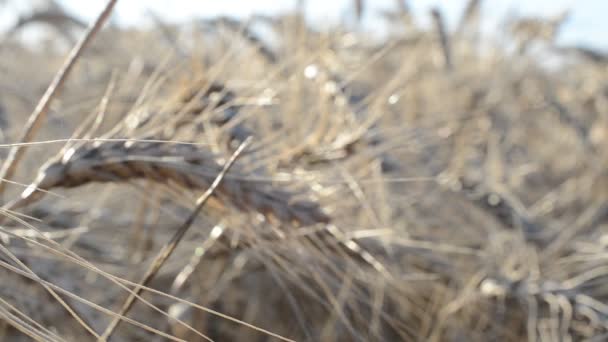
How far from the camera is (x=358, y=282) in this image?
1133 mm

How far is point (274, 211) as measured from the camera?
730mm

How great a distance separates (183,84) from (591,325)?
1.83ft

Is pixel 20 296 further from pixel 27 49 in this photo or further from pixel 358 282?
pixel 27 49

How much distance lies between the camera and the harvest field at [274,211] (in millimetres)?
689

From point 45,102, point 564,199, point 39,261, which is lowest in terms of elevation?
point 39,261

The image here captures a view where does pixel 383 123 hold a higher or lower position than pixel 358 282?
higher

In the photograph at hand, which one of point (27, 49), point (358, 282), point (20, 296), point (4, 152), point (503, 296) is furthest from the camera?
point (27, 49)

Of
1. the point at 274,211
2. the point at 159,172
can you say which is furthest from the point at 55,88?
the point at 274,211

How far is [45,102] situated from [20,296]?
6.7 inches

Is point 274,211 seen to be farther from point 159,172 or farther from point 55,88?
point 55,88

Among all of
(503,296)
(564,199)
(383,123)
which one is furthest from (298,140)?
(564,199)

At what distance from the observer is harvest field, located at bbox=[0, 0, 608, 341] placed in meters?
0.69

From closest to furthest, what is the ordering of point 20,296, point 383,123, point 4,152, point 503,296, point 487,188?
point 20,296 < point 4,152 < point 503,296 < point 487,188 < point 383,123

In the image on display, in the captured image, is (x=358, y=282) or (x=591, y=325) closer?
(x=591, y=325)
